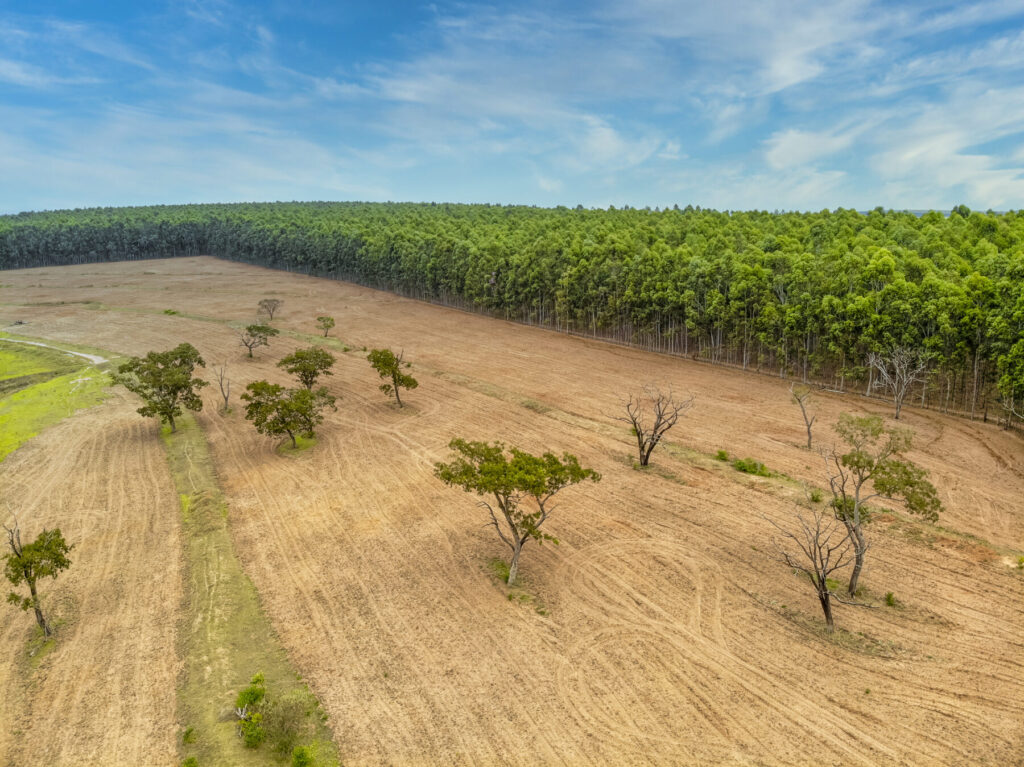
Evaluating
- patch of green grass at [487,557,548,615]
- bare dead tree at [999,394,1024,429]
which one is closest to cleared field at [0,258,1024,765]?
patch of green grass at [487,557,548,615]

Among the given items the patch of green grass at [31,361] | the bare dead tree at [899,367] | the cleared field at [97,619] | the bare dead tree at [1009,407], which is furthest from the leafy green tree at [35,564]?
the bare dead tree at [1009,407]

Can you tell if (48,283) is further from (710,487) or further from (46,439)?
(710,487)

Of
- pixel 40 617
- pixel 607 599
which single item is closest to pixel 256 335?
pixel 40 617

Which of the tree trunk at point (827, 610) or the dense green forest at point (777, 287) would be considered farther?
the dense green forest at point (777, 287)

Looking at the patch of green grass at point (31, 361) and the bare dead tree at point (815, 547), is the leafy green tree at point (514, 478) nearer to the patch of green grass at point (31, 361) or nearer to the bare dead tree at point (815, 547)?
the bare dead tree at point (815, 547)

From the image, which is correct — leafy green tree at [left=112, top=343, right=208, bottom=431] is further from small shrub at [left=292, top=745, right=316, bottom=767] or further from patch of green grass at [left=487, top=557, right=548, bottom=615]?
small shrub at [left=292, top=745, right=316, bottom=767]

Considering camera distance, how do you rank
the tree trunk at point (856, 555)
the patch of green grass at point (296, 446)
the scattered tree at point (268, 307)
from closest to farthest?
the tree trunk at point (856, 555), the patch of green grass at point (296, 446), the scattered tree at point (268, 307)

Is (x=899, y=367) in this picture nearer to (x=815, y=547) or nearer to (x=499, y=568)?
(x=815, y=547)
